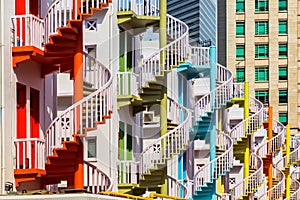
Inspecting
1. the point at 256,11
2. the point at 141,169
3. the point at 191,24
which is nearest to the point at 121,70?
the point at 141,169

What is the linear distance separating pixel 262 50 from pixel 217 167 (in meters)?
34.9

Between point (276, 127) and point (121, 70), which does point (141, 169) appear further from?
point (276, 127)

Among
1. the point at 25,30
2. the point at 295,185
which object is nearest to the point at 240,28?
the point at 295,185

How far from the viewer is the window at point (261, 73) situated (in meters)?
65.4

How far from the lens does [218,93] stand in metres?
31.0

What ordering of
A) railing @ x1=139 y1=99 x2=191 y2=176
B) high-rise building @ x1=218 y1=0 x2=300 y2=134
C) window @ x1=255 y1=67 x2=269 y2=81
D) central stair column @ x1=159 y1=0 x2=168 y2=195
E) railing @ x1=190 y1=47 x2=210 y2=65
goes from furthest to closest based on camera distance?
window @ x1=255 y1=67 x2=269 y2=81, high-rise building @ x1=218 y1=0 x2=300 y2=134, railing @ x1=190 y1=47 x2=210 y2=65, railing @ x1=139 y1=99 x2=191 y2=176, central stair column @ x1=159 y1=0 x2=168 y2=195

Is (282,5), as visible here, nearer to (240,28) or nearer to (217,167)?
(240,28)

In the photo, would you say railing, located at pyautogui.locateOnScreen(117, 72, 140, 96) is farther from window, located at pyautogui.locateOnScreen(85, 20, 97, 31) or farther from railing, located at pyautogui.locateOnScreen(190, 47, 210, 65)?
railing, located at pyautogui.locateOnScreen(190, 47, 210, 65)

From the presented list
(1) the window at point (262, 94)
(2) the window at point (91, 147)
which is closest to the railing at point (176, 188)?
(2) the window at point (91, 147)

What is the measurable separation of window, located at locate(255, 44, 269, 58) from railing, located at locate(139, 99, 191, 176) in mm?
40696

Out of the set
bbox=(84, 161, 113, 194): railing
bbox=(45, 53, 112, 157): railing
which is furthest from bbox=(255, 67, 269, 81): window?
bbox=(45, 53, 112, 157): railing

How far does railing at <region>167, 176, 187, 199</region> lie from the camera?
26688 mm

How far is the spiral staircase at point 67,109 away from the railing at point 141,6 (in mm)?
4683

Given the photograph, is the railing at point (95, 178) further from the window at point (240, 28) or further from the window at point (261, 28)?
the window at point (261, 28)
